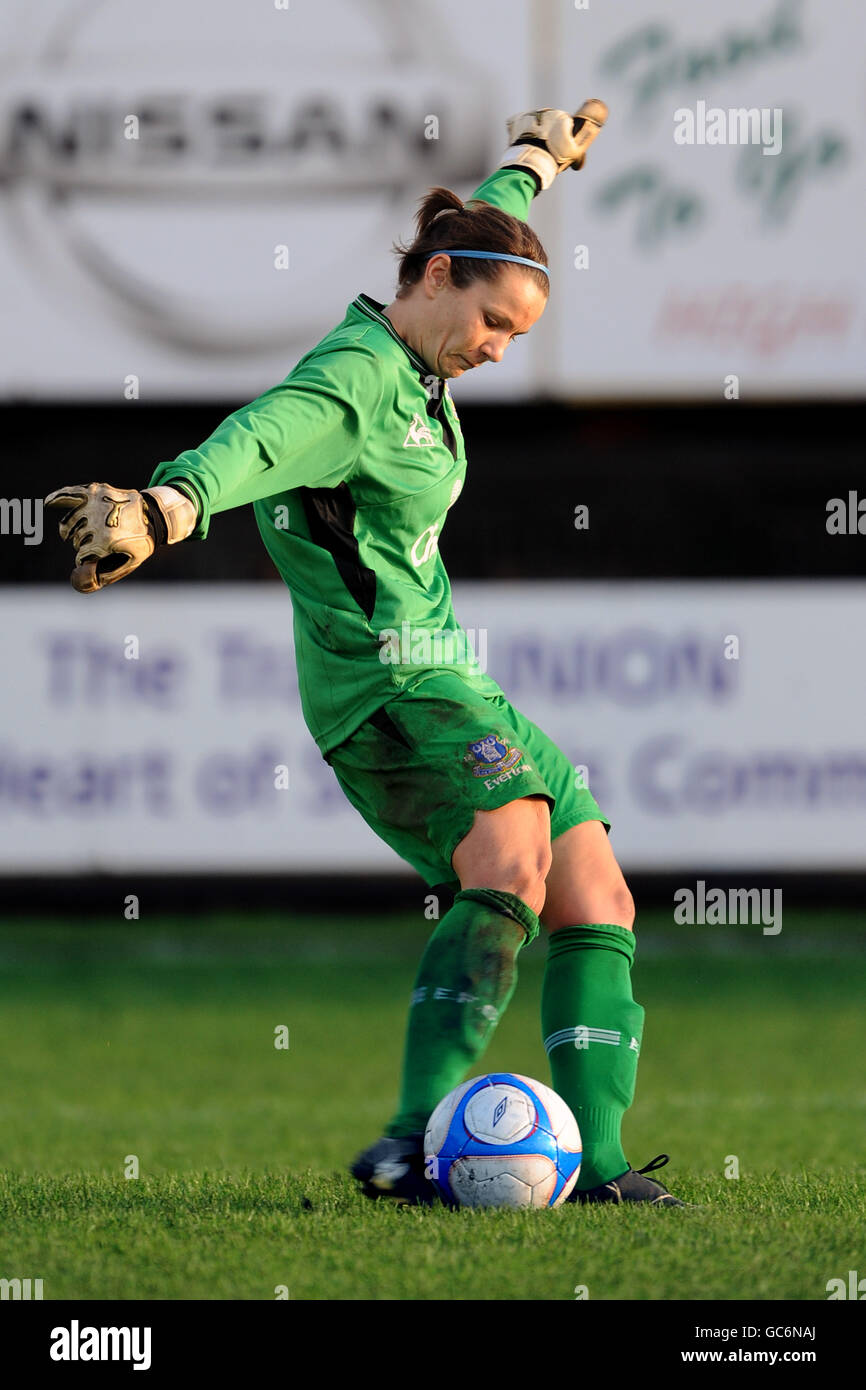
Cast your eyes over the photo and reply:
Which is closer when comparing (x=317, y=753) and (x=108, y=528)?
(x=108, y=528)

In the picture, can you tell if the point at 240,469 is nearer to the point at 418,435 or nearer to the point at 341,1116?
the point at 418,435

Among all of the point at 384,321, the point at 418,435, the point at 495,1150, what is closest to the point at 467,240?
the point at 384,321

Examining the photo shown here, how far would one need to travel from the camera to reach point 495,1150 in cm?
390

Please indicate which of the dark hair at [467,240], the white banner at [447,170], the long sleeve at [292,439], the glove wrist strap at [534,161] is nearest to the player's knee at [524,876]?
the long sleeve at [292,439]

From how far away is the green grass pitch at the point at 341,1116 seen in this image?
342 centimetres

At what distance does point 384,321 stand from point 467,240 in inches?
10.2

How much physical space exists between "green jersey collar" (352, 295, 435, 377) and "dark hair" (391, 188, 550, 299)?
0.07m

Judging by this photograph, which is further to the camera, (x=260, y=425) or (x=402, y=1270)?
(x=260, y=425)

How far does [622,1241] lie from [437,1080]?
1.86ft

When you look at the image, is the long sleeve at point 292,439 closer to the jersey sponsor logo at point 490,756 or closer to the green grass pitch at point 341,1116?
the jersey sponsor logo at point 490,756

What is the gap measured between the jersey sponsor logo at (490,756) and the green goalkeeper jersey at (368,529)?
0.73ft
